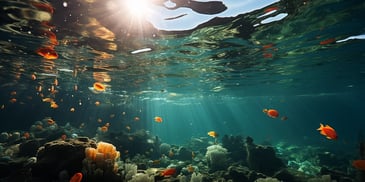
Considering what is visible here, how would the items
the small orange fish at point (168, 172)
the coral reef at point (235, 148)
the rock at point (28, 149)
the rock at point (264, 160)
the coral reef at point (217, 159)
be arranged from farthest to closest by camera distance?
the coral reef at point (235, 148), the coral reef at point (217, 159), the rock at point (264, 160), the rock at point (28, 149), the small orange fish at point (168, 172)

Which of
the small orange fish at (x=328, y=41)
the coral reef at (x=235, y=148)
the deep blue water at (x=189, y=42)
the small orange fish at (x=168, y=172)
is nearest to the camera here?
the small orange fish at (x=168, y=172)

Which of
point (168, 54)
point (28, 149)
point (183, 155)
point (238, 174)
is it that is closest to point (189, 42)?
point (168, 54)

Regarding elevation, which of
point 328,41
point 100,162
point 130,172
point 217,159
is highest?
point 328,41

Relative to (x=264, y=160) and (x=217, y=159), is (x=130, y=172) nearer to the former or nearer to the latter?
(x=264, y=160)

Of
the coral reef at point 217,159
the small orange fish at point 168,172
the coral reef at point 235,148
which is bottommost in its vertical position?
Result: the coral reef at point 235,148

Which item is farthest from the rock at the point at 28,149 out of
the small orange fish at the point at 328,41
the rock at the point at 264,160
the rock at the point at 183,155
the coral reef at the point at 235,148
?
the small orange fish at the point at 328,41

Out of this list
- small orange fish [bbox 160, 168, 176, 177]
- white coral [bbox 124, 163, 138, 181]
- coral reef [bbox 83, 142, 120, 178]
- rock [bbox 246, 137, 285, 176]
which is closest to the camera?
coral reef [bbox 83, 142, 120, 178]

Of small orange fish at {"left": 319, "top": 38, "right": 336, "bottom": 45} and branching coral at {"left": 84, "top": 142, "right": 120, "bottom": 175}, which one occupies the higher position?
small orange fish at {"left": 319, "top": 38, "right": 336, "bottom": 45}

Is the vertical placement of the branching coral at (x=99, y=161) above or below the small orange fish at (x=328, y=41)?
below

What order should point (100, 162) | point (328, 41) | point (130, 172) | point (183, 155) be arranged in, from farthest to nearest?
point (183, 155), point (328, 41), point (130, 172), point (100, 162)

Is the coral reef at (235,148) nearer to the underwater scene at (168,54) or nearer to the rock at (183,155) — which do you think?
the underwater scene at (168,54)

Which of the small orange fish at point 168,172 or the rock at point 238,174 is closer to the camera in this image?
the small orange fish at point 168,172

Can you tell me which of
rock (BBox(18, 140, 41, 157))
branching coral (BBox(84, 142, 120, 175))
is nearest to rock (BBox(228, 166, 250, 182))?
branching coral (BBox(84, 142, 120, 175))

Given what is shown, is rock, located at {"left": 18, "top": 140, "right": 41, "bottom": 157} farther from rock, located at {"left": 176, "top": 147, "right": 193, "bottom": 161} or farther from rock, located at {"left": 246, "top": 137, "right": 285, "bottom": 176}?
rock, located at {"left": 176, "top": 147, "right": 193, "bottom": 161}
